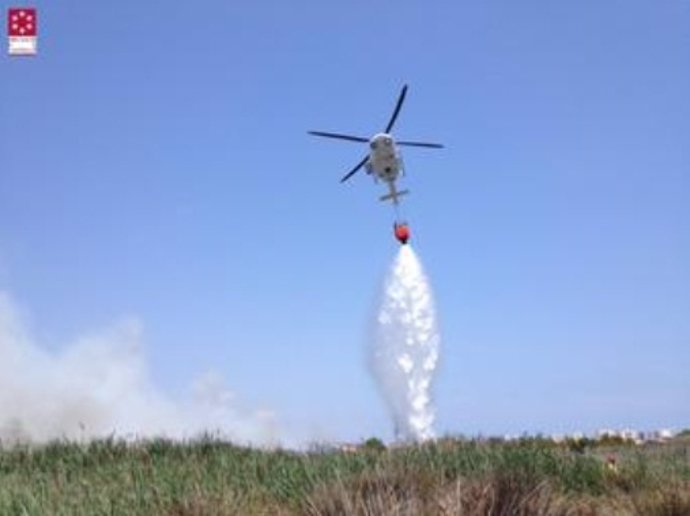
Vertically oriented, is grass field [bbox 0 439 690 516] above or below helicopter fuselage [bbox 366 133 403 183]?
below

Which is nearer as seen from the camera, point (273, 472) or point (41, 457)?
point (273, 472)

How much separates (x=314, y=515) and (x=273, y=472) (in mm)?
6047

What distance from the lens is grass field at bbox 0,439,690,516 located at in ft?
42.7

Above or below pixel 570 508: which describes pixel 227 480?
above

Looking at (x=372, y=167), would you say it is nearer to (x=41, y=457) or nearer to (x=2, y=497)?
(x=41, y=457)

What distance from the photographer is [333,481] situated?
15.8m

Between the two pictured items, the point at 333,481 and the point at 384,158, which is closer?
the point at 333,481

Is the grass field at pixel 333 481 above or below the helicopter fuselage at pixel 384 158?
below

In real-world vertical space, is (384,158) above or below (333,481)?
above

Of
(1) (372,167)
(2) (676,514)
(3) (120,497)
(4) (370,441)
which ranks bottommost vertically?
(2) (676,514)

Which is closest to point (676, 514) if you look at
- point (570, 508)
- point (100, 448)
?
point (570, 508)

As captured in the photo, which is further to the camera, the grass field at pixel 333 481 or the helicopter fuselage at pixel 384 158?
the helicopter fuselage at pixel 384 158

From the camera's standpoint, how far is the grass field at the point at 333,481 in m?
13.0

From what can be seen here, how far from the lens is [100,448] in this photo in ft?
84.7
